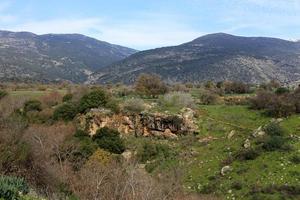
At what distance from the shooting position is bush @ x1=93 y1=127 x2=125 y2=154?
136 ft

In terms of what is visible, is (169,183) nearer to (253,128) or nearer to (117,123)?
(253,128)

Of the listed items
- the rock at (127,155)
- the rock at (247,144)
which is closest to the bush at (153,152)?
the rock at (127,155)

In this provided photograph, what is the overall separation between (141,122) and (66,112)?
7.72m

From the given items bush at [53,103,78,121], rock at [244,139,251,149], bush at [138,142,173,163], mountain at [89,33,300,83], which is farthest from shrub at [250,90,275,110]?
mountain at [89,33,300,83]

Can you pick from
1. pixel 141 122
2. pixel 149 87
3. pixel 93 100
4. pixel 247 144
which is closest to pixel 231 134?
pixel 247 144

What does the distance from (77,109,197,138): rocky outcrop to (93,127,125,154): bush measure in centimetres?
200

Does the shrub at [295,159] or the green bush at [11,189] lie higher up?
the green bush at [11,189]

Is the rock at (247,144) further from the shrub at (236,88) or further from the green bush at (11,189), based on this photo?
the shrub at (236,88)

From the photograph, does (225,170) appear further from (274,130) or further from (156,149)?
(156,149)

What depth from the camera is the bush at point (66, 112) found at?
48812mm

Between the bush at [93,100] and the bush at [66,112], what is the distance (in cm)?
76

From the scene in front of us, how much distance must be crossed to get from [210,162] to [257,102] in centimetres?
1225

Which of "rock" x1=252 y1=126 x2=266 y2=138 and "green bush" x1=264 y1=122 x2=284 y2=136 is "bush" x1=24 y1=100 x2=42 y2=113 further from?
"green bush" x1=264 y1=122 x2=284 y2=136

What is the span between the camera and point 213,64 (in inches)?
4830
